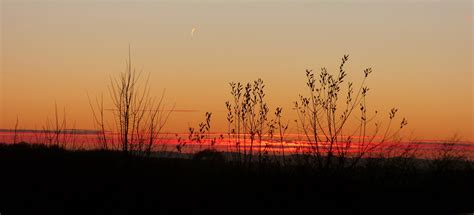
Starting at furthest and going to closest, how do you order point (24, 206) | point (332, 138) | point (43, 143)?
point (43, 143)
point (332, 138)
point (24, 206)

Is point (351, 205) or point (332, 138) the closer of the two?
point (351, 205)

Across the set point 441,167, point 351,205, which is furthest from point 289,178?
point 441,167

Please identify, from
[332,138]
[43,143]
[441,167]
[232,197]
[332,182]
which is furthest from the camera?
[43,143]

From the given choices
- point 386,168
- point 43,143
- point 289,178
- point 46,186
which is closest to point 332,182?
point 289,178

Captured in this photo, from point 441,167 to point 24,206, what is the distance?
26.2 ft

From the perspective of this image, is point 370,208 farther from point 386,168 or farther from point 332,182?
point 386,168

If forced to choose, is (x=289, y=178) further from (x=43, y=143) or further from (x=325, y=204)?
(x=43, y=143)

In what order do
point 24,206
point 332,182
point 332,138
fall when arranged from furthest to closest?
point 332,138, point 332,182, point 24,206

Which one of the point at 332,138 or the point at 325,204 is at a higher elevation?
the point at 332,138

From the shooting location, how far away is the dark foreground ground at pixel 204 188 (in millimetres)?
9078

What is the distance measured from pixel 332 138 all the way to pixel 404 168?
173 centimetres

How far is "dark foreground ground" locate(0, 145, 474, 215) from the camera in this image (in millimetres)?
9078

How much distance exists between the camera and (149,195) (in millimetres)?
9445

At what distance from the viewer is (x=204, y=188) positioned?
10.1 metres
